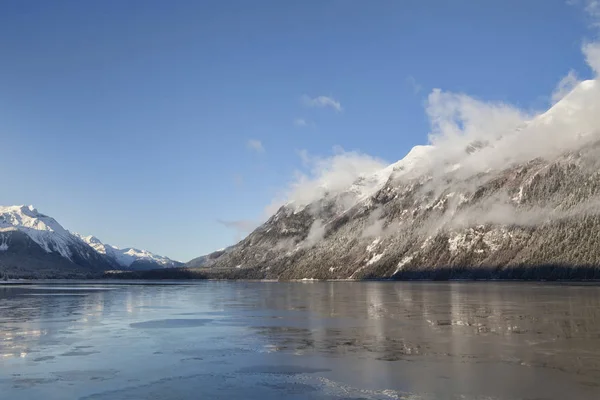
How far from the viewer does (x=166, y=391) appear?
23578 millimetres

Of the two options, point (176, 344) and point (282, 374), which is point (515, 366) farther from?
point (176, 344)

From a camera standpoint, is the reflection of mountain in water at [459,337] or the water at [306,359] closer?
the water at [306,359]

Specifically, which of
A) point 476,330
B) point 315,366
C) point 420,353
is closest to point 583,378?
point 420,353

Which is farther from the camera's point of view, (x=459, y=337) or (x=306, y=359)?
(x=459, y=337)

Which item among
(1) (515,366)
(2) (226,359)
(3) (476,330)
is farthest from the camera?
(3) (476,330)

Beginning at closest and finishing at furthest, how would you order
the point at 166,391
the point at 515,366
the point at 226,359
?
1. the point at 166,391
2. the point at 515,366
3. the point at 226,359

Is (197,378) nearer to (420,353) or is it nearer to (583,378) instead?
(420,353)

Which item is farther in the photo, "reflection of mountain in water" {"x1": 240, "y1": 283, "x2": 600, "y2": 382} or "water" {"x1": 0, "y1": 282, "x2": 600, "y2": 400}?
"reflection of mountain in water" {"x1": 240, "y1": 283, "x2": 600, "y2": 382}

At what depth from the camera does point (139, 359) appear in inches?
1248

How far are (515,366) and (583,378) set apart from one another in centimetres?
379

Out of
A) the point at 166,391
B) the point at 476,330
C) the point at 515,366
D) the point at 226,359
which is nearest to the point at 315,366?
the point at 226,359

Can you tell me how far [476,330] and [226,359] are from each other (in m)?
22.3

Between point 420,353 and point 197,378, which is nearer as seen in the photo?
point 197,378

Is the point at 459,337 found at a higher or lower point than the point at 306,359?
lower
